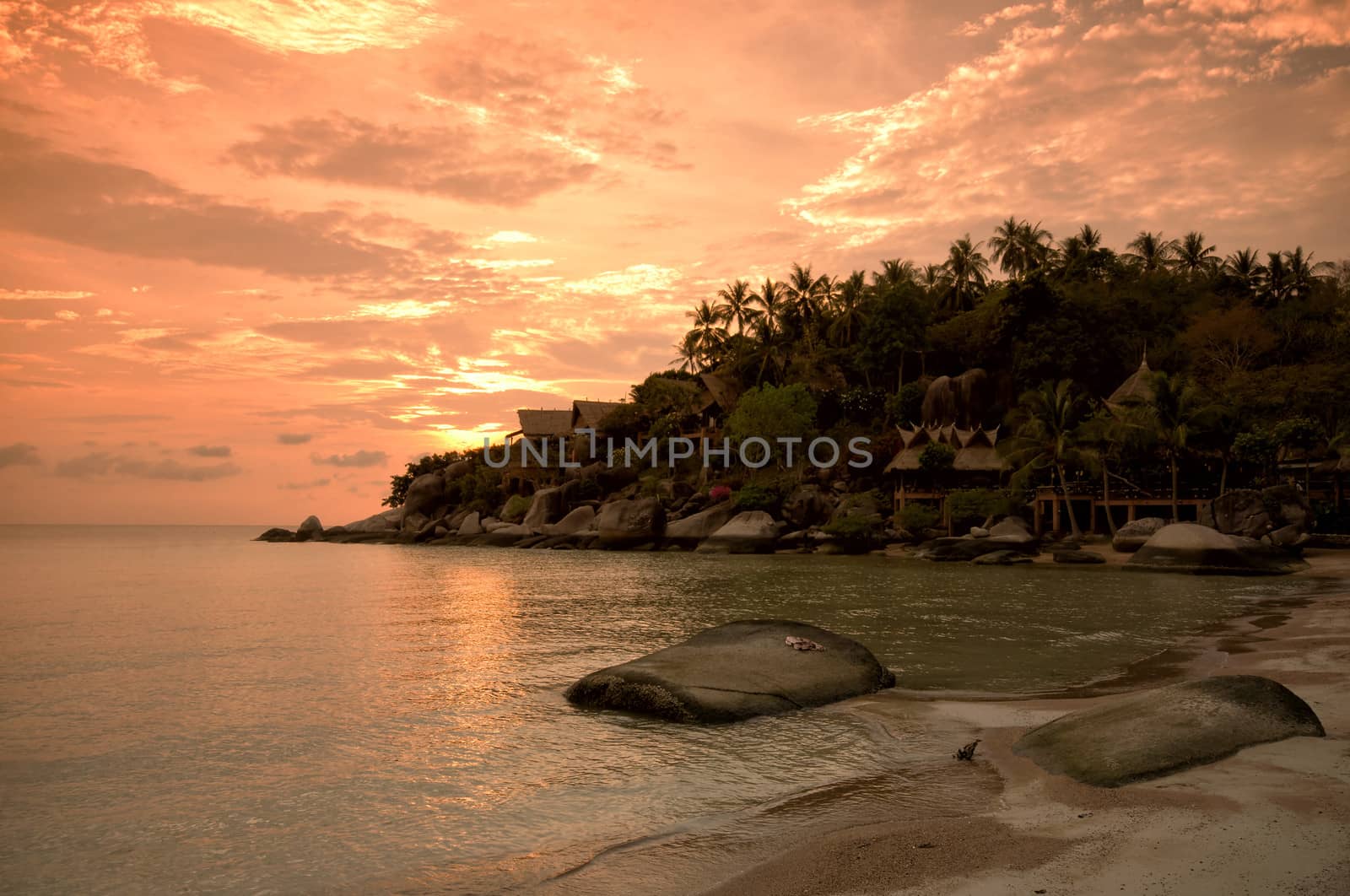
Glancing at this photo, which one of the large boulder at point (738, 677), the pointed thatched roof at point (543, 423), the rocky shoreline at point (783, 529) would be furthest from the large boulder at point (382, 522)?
the large boulder at point (738, 677)

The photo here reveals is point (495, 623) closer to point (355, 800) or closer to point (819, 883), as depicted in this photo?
point (355, 800)

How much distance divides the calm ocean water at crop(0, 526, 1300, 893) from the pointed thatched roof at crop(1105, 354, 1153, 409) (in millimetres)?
21035

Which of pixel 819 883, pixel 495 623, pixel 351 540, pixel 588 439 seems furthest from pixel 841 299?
pixel 819 883

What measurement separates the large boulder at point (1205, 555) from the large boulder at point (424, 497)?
51.2 m

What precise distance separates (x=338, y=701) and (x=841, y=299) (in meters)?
57.1

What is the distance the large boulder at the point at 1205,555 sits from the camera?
1102 inches

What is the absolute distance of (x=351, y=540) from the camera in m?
71.4

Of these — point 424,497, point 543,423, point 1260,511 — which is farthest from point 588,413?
point 1260,511

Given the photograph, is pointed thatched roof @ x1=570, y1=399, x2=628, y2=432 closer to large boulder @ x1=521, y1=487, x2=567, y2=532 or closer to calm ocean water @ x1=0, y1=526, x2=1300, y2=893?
large boulder @ x1=521, y1=487, x2=567, y2=532

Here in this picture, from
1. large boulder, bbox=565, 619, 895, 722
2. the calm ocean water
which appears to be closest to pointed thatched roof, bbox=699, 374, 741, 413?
the calm ocean water

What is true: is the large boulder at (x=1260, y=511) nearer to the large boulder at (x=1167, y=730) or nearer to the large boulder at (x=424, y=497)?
the large boulder at (x=1167, y=730)

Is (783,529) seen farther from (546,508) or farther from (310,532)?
(310,532)

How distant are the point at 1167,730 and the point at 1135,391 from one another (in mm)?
39931

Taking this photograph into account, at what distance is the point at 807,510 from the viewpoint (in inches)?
1871
